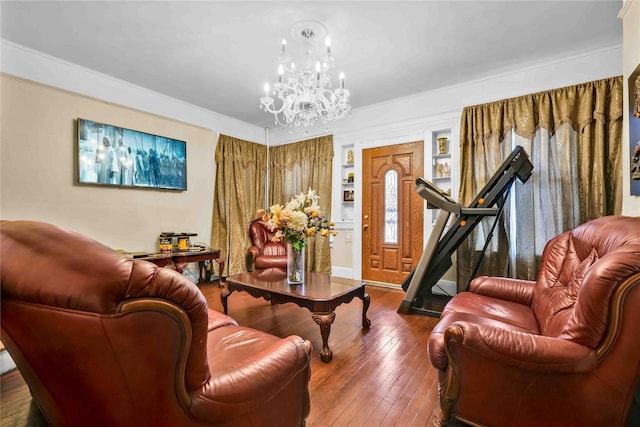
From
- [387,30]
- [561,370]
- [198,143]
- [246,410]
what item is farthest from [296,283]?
[198,143]

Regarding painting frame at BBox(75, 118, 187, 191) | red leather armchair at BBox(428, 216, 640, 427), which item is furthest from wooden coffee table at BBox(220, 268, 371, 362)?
painting frame at BBox(75, 118, 187, 191)

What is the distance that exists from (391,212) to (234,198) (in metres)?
2.66

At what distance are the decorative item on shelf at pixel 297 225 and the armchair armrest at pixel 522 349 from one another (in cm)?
141

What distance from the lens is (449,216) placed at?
9.74 ft

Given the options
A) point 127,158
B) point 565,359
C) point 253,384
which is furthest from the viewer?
point 127,158

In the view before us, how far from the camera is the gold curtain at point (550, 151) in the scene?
2.87 meters

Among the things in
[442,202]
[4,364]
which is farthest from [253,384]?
[442,202]

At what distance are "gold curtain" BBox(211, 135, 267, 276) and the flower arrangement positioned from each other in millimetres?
2419

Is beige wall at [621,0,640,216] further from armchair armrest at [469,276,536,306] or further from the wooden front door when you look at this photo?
the wooden front door

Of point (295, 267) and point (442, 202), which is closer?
point (295, 267)

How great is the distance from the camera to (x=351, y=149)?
4.86 metres

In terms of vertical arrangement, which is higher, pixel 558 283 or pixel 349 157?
pixel 349 157

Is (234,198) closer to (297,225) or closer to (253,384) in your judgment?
(297,225)

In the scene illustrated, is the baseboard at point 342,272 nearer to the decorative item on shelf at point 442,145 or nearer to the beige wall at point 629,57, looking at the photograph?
the decorative item on shelf at point 442,145
